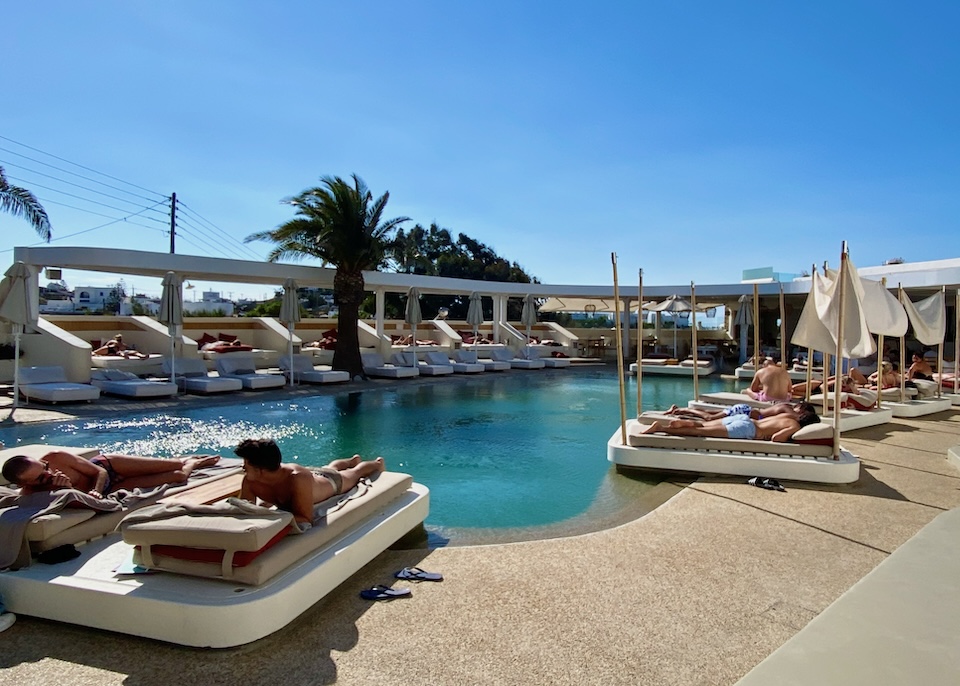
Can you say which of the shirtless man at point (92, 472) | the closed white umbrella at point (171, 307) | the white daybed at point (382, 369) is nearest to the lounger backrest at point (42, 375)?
the closed white umbrella at point (171, 307)

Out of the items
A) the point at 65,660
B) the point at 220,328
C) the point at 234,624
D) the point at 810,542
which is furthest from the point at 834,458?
the point at 220,328

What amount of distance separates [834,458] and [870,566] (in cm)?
281

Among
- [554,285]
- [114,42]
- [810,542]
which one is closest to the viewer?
[810,542]

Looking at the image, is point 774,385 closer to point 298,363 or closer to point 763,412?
point 763,412

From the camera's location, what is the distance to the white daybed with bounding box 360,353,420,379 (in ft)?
58.4

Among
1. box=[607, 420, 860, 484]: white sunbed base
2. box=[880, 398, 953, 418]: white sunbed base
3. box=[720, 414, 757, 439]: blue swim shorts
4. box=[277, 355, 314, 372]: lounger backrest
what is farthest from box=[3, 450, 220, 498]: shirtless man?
box=[880, 398, 953, 418]: white sunbed base

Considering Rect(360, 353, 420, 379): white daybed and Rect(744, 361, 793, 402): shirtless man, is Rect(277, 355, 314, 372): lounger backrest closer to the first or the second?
Rect(360, 353, 420, 379): white daybed

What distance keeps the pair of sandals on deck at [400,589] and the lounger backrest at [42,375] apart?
11533mm

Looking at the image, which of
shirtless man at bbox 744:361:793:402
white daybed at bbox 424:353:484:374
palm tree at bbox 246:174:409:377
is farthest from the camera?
white daybed at bbox 424:353:484:374

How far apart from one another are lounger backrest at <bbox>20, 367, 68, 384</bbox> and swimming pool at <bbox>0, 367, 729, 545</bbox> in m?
2.98

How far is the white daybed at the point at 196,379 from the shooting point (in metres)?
13.5

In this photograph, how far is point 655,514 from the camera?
541 centimetres

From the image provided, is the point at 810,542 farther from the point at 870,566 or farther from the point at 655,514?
the point at 655,514

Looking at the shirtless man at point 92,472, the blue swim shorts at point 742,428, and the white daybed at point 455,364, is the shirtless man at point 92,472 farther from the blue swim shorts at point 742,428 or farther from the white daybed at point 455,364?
the white daybed at point 455,364
